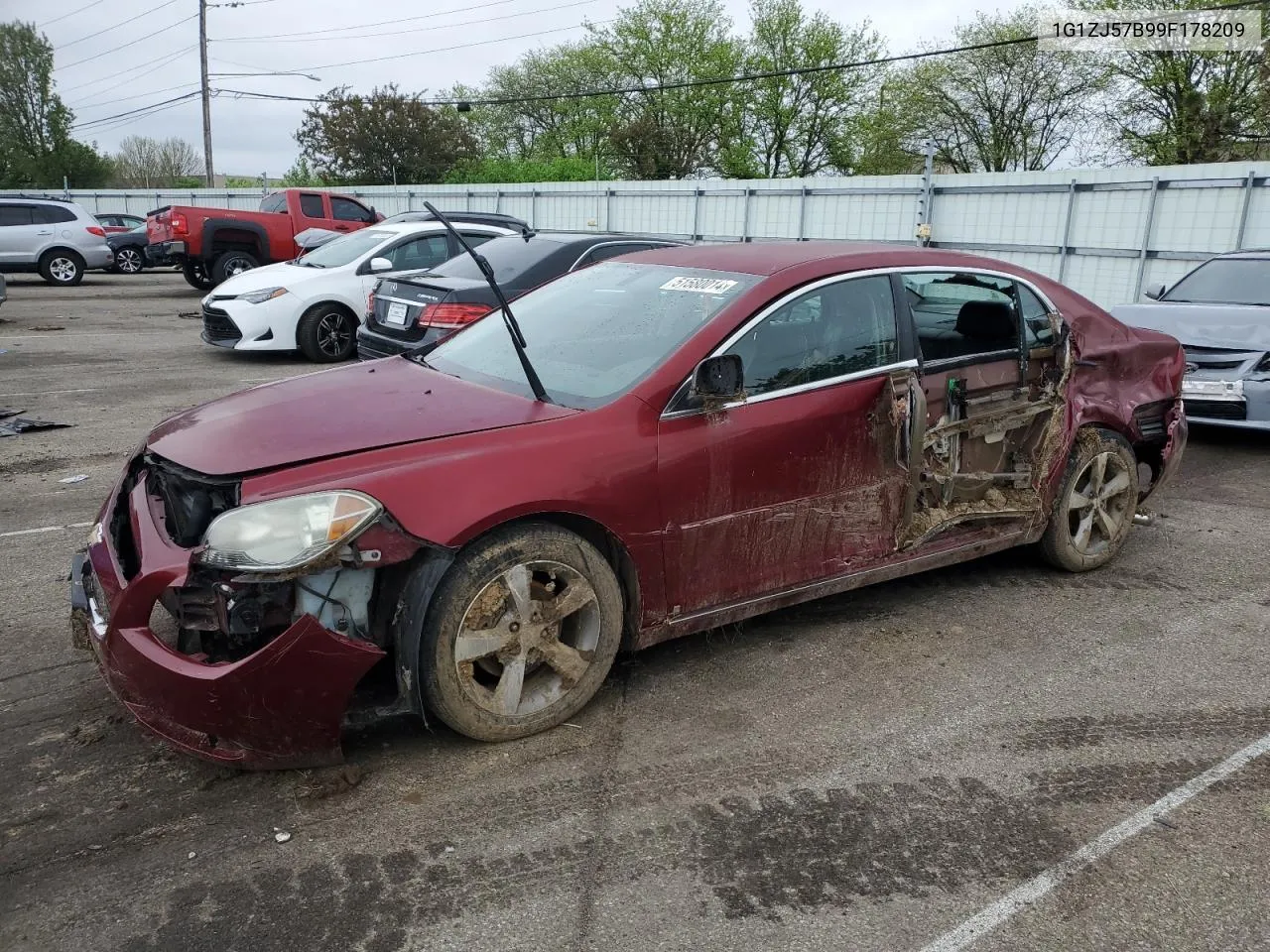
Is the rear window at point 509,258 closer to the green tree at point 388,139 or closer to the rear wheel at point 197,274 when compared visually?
the rear wheel at point 197,274

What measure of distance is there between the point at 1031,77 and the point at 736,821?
45802 mm

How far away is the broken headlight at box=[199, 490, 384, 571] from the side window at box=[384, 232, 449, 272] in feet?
30.0

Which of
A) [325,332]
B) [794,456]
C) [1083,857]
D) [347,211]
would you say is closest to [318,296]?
[325,332]

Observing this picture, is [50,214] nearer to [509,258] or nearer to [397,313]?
[397,313]

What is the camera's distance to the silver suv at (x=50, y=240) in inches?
804

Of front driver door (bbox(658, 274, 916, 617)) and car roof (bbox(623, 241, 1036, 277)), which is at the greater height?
car roof (bbox(623, 241, 1036, 277))

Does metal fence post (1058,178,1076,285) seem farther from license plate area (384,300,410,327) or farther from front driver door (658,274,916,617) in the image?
front driver door (658,274,916,617)

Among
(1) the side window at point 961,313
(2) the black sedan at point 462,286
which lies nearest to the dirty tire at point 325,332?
(2) the black sedan at point 462,286

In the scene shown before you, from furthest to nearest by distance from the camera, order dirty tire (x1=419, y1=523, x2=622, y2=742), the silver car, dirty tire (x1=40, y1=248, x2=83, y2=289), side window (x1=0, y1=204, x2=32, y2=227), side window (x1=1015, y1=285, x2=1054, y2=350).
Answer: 1. dirty tire (x1=40, y1=248, x2=83, y2=289)
2. side window (x1=0, y1=204, x2=32, y2=227)
3. the silver car
4. side window (x1=1015, y1=285, x2=1054, y2=350)
5. dirty tire (x1=419, y1=523, x2=622, y2=742)

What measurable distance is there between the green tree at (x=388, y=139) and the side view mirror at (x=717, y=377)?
42.1 m

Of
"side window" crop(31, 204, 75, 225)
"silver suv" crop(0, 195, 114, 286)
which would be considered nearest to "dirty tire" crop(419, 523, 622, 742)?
"silver suv" crop(0, 195, 114, 286)

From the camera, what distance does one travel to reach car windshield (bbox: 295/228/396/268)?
11.8 m

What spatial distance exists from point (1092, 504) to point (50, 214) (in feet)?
72.5

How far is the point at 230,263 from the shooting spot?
63.6 ft
